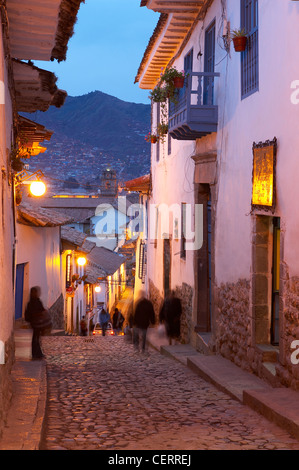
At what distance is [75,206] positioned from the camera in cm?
5650

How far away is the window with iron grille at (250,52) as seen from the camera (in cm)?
985

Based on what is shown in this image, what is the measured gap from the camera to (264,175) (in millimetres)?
9039

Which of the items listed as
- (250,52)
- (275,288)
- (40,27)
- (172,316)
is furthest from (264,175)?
(172,316)

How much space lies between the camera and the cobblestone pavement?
6.16 meters

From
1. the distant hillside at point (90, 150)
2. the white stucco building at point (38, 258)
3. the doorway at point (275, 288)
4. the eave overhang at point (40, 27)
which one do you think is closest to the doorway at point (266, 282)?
the doorway at point (275, 288)

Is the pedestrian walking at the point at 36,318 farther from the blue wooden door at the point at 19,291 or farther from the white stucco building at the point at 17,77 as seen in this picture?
the blue wooden door at the point at 19,291

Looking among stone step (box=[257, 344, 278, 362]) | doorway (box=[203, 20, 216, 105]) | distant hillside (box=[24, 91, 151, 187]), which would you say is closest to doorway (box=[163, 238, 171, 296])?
doorway (box=[203, 20, 216, 105])

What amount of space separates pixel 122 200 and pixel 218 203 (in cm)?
4904

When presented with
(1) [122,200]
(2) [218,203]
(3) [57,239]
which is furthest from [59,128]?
(2) [218,203]

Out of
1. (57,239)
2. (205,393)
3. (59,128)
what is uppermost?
(59,128)

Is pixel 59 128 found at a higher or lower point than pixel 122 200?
higher

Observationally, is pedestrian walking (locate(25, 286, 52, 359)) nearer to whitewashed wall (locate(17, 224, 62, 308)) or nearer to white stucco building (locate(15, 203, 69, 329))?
white stucco building (locate(15, 203, 69, 329))
